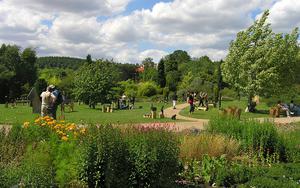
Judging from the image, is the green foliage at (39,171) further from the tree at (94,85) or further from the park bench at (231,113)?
the tree at (94,85)

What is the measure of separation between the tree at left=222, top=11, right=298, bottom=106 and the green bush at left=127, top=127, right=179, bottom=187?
25.6 metres

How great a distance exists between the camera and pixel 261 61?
31688 mm

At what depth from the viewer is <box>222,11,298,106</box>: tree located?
104 ft

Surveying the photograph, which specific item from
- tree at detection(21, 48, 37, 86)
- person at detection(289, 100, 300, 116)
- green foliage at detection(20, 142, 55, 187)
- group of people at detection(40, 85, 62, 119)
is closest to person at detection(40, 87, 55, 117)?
group of people at detection(40, 85, 62, 119)

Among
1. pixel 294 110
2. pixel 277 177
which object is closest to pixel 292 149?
A: pixel 277 177

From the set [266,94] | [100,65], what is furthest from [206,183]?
[100,65]

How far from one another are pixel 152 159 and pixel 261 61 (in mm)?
26656

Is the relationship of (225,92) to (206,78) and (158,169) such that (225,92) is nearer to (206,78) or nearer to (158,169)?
(206,78)

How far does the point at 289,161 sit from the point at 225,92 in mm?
53412

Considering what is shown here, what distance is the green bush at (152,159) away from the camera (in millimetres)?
6758

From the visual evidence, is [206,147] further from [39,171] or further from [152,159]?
Result: [39,171]

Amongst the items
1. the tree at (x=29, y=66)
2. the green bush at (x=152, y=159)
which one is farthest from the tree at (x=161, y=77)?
the green bush at (x=152, y=159)

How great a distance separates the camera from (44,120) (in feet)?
30.9

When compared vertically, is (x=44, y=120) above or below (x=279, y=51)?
below
